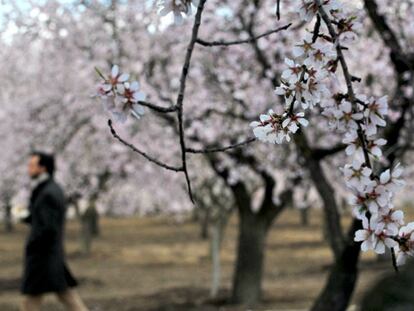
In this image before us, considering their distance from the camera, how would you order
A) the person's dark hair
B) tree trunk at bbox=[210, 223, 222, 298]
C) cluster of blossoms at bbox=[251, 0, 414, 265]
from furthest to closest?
tree trunk at bbox=[210, 223, 222, 298], the person's dark hair, cluster of blossoms at bbox=[251, 0, 414, 265]

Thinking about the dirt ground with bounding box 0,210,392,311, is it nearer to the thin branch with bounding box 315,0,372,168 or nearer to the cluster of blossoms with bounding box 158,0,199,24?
the thin branch with bounding box 315,0,372,168

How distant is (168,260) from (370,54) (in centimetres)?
1426

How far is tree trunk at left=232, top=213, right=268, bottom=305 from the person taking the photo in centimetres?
1353

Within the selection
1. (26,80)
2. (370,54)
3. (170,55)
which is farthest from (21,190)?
(370,54)

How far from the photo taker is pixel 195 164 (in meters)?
20.5

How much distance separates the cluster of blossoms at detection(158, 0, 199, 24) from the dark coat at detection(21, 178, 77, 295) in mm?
5465

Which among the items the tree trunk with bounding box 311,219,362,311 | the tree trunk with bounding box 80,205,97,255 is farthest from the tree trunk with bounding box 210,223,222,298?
the tree trunk with bounding box 80,205,97,255

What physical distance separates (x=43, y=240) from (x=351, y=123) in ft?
18.5

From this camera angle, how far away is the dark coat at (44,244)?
25.2 feet

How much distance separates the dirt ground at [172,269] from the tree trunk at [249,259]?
319 millimetres

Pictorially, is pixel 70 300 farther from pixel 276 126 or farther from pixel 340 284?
pixel 276 126

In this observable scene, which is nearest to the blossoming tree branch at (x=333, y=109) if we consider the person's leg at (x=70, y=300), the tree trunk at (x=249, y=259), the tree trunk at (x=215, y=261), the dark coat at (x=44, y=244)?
the dark coat at (x=44, y=244)

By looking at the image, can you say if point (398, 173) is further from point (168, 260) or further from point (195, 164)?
point (168, 260)

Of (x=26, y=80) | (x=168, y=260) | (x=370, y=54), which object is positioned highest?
(x=26, y=80)
